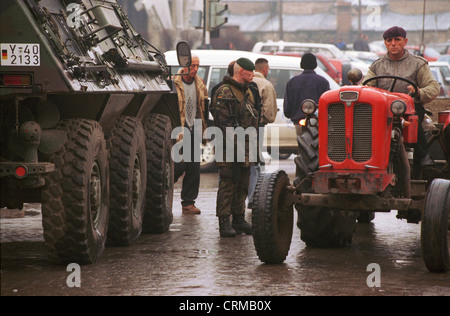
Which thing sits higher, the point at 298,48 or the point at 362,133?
the point at 298,48

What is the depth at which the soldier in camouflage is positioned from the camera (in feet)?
40.8

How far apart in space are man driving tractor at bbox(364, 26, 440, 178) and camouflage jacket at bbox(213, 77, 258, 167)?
144 centimetres

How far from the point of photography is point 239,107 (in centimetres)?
1259

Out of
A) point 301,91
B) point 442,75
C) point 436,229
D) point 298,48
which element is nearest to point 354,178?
point 436,229

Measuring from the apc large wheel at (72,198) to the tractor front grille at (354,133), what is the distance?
2087 millimetres

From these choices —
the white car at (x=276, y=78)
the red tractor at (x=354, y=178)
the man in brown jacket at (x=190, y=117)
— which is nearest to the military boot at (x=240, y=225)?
the red tractor at (x=354, y=178)

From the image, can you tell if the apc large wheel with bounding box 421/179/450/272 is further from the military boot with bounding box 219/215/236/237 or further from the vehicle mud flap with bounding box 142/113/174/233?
the vehicle mud flap with bounding box 142/113/174/233

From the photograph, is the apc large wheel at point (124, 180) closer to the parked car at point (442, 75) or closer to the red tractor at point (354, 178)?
the red tractor at point (354, 178)

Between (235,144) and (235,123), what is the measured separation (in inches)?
8.7

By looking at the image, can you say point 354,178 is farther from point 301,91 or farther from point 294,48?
point 294,48

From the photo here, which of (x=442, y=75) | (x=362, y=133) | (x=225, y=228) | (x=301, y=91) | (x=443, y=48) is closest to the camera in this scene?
(x=362, y=133)

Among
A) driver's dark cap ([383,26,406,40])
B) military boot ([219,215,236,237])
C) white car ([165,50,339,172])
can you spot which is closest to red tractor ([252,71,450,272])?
driver's dark cap ([383,26,406,40])
